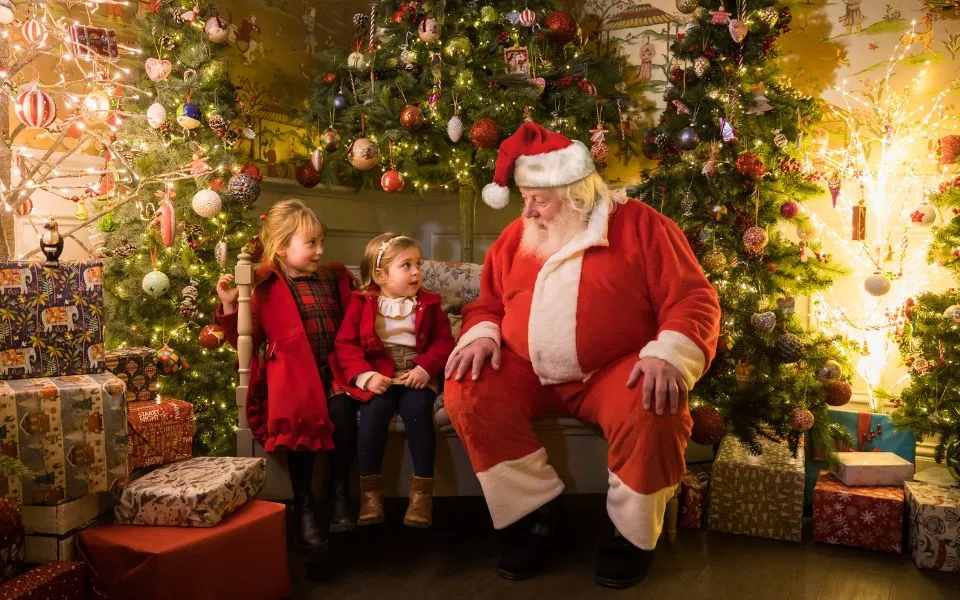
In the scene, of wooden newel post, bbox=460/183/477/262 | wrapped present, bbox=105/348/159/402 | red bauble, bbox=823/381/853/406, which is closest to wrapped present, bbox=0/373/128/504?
wrapped present, bbox=105/348/159/402

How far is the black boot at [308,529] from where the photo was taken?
2.51 meters


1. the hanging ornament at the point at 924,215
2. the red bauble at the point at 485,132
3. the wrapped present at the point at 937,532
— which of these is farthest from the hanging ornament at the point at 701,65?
the wrapped present at the point at 937,532

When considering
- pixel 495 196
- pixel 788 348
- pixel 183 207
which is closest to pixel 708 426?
pixel 788 348

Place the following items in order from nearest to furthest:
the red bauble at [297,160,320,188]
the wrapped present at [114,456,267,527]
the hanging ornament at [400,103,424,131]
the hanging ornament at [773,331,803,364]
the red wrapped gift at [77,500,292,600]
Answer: the red wrapped gift at [77,500,292,600], the wrapped present at [114,456,267,527], the hanging ornament at [773,331,803,364], the hanging ornament at [400,103,424,131], the red bauble at [297,160,320,188]

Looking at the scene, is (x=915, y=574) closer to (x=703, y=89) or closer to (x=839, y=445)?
(x=839, y=445)

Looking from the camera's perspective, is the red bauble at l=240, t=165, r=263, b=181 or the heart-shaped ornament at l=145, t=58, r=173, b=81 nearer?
the heart-shaped ornament at l=145, t=58, r=173, b=81

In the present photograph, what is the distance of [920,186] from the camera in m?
3.45

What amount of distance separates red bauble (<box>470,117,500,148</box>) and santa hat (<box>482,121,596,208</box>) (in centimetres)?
91

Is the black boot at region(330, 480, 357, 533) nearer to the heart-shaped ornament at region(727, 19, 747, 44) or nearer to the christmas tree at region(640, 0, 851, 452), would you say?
the christmas tree at region(640, 0, 851, 452)

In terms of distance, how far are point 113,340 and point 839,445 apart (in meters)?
3.31

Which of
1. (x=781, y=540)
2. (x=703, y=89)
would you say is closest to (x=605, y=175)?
(x=703, y=89)

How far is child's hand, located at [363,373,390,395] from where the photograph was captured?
265cm

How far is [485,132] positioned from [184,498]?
2142mm

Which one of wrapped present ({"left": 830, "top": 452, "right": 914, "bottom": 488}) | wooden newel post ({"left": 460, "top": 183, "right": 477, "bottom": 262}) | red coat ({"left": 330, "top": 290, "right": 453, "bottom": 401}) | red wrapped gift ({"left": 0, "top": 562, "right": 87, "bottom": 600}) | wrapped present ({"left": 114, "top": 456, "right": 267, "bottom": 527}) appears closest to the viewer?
red wrapped gift ({"left": 0, "top": 562, "right": 87, "bottom": 600})
